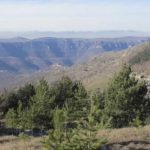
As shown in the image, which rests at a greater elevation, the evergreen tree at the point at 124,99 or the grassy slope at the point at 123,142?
the grassy slope at the point at 123,142

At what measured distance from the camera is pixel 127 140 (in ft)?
70.7

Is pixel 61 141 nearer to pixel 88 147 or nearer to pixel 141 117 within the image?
pixel 88 147

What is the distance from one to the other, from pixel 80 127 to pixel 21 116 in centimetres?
4340

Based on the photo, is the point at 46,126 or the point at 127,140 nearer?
the point at 127,140

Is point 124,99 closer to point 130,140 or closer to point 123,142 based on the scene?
point 130,140

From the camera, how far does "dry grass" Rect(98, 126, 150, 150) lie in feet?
65.1

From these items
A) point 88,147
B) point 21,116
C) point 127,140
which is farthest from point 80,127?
point 21,116

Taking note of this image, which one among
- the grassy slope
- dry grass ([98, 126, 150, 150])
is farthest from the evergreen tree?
the grassy slope

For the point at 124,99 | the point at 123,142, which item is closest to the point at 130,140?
the point at 123,142

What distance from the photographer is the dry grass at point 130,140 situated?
65.1ft

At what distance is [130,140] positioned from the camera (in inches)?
853

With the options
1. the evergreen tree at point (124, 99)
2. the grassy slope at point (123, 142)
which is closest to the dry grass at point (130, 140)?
the grassy slope at point (123, 142)

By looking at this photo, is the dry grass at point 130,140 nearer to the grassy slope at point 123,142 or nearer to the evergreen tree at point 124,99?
the grassy slope at point 123,142

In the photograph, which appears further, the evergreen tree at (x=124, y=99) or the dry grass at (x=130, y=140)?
the evergreen tree at (x=124, y=99)
